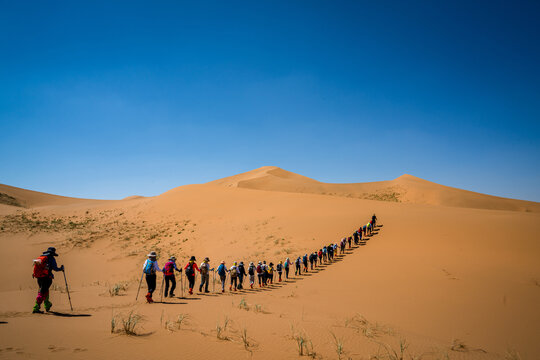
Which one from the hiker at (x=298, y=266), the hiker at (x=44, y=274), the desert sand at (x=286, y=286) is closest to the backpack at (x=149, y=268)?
the desert sand at (x=286, y=286)

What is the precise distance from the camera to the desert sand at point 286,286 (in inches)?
214

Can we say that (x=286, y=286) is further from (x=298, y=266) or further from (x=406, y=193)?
(x=406, y=193)

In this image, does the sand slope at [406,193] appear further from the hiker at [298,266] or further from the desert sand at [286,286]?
the hiker at [298,266]

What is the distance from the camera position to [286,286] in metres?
14.2

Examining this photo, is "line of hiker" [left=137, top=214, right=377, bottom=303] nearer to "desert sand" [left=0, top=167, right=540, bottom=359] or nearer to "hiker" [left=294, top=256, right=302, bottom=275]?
"hiker" [left=294, top=256, right=302, bottom=275]

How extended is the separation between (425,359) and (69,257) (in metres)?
27.1

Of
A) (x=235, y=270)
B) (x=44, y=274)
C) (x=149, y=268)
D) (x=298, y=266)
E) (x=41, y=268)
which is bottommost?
(x=298, y=266)

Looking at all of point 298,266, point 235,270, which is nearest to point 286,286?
point 298,266

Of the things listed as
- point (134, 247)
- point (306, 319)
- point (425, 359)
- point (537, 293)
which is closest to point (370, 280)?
point (537, 293)

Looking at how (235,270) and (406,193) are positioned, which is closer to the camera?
(235,270)

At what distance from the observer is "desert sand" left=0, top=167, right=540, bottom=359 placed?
5.45m

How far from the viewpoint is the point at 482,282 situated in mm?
12719

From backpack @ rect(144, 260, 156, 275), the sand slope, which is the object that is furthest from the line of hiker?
the sand slope

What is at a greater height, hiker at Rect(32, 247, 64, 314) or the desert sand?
hiker at Rect(32, 247, 64, 314)
